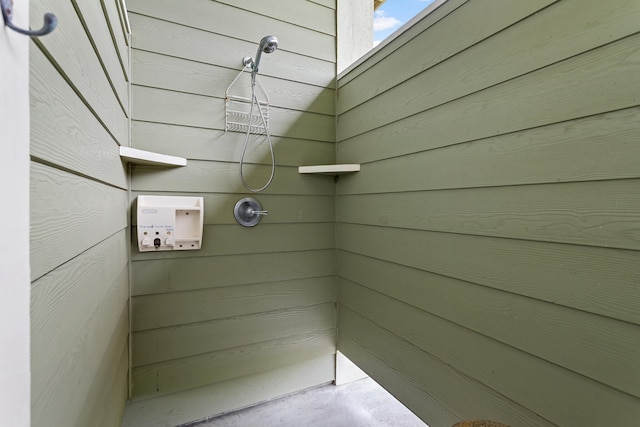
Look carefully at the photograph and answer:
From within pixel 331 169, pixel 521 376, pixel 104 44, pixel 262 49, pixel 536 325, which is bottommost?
pixel 521 376

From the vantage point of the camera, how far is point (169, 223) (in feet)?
5.04

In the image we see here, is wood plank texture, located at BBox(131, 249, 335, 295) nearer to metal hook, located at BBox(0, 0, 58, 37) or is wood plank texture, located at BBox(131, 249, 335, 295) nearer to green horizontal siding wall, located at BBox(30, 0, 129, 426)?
green horizontal siding wall, located at BBox(30, 0, 129, 426)

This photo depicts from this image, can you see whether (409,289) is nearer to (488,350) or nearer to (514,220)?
(488,350)

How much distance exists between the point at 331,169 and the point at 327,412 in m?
1.48

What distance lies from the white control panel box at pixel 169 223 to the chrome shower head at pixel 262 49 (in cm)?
79

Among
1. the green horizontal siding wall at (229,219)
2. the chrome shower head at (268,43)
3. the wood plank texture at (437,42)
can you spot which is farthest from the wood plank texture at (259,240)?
the chrome shower head at (268,43)

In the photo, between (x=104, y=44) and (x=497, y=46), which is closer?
(x=104, y=44)

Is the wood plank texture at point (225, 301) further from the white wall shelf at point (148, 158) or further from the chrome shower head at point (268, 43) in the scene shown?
the chrome shower head at point (268, 43)

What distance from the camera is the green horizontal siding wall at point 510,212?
78 centimetres

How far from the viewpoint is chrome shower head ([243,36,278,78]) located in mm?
1507

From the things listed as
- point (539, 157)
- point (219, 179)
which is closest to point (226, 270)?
point (219, 179)

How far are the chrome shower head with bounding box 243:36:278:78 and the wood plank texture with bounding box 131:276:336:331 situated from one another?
1257mm

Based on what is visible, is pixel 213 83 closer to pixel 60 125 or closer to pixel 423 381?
pixel 60 125
